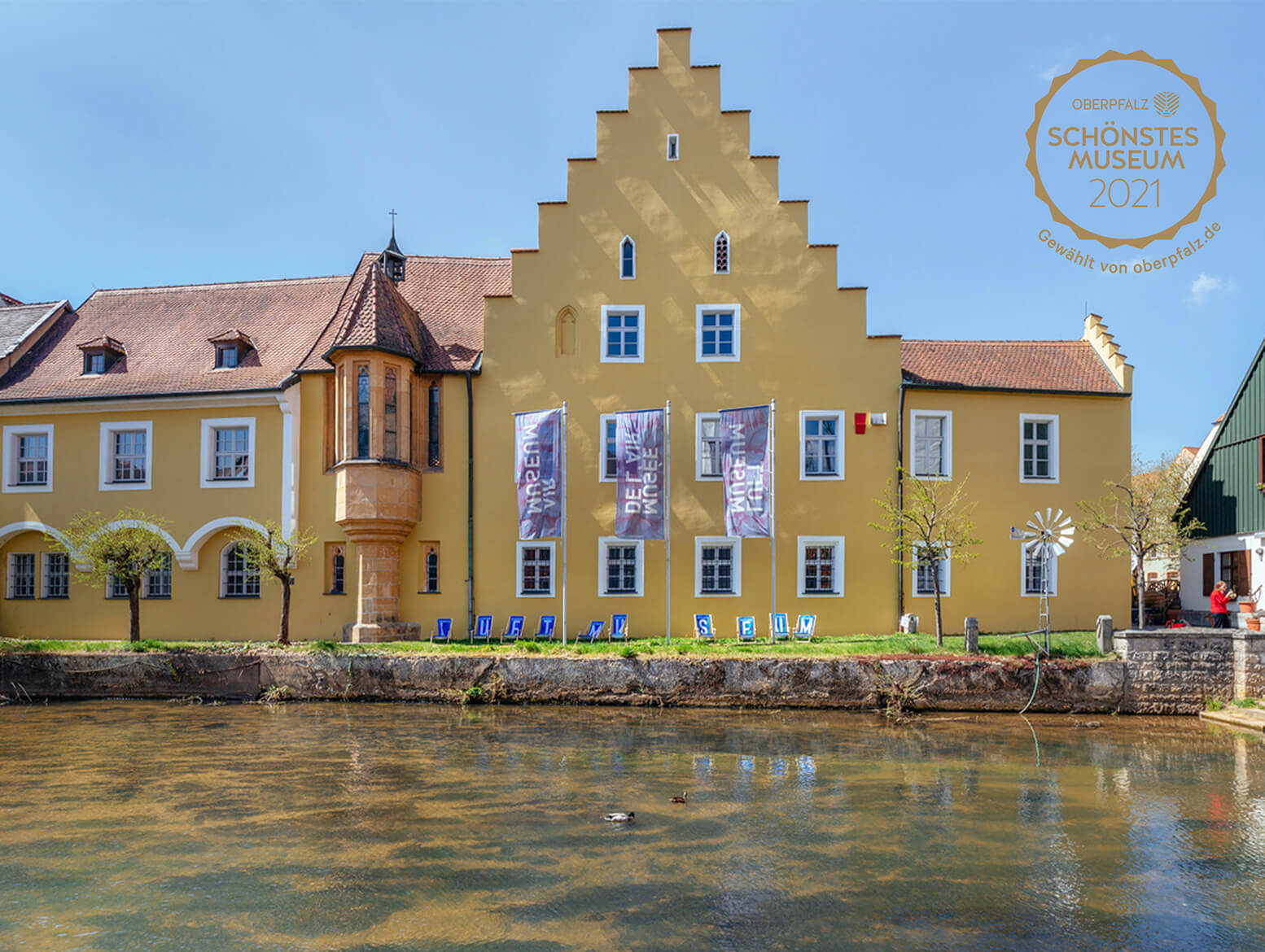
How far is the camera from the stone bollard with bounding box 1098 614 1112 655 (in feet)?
72.1

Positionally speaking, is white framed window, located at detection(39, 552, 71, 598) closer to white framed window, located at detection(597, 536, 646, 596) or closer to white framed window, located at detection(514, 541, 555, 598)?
white framed window, located at detection(514, 541, 555, 598)

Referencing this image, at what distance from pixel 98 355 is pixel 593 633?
60.7 ft

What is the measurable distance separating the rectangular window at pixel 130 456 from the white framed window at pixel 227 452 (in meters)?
2.09

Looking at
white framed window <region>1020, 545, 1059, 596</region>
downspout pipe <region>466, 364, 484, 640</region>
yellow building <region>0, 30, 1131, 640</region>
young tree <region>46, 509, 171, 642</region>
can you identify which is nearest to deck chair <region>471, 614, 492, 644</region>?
downspout pipe <region>466, 364, 484, 640</region>

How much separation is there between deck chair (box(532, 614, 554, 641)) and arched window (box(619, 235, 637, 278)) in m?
10.2

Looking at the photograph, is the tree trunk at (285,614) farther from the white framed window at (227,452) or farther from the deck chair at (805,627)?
the deck chair at (805,627)

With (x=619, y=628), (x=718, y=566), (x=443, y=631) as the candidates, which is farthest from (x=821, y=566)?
(x=443, y=631)

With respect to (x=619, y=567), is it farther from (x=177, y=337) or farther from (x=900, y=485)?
(x=177, y=337)

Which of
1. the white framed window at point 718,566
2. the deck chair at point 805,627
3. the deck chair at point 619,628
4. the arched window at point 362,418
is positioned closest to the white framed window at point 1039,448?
the deck chair at point 805,627

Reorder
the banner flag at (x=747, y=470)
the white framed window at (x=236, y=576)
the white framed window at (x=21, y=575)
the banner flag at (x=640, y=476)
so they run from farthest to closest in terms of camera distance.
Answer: the white framed window at (x=21, y=575) → the white framed window at (x=236, y=576) → the banner flag at (x=640, y=476) → the banner flag at (x=747, y=470)

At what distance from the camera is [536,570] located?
90.5ft

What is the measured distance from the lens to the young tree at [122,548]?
25.3 m

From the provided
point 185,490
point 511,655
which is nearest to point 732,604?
point 511,655

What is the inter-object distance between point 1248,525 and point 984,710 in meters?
11.7
